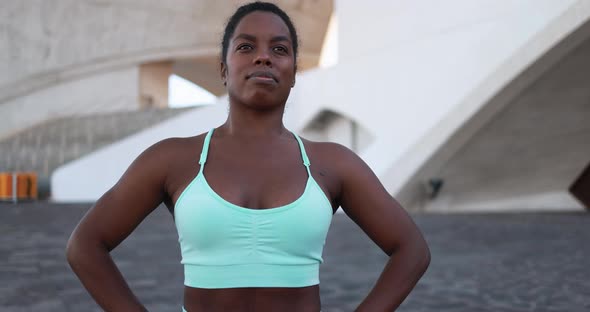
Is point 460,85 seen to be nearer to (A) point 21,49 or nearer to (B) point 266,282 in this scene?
(B) point 266,282

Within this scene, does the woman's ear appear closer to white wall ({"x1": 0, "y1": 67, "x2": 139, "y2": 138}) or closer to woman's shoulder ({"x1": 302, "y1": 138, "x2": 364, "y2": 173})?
woman's shoulder ({"x1": 302, "y1": 138, "x2": 364, "y2": 173})

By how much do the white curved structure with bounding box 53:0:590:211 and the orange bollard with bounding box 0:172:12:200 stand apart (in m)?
6.97

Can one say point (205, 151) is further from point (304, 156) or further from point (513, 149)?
point (513, 149)

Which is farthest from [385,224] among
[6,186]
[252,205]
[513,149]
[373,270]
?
[6,186]

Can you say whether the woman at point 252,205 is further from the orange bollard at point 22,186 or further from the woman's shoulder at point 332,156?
the orange bollard at point 22,186

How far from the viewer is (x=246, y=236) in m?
1.15

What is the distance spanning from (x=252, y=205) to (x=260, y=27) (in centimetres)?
38

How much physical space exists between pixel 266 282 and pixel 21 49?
2637 centimetres

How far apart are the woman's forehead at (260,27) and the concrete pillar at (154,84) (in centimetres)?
2488

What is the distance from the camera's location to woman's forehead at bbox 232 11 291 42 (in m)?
1.27

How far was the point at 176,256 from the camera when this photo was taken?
5.39 meters

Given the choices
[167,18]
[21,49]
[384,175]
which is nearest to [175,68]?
[167,18]

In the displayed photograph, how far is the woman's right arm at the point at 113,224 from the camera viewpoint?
4.04 feet

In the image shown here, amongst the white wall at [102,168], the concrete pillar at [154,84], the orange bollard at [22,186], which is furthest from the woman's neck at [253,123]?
the concrete pillar at [154,84]
